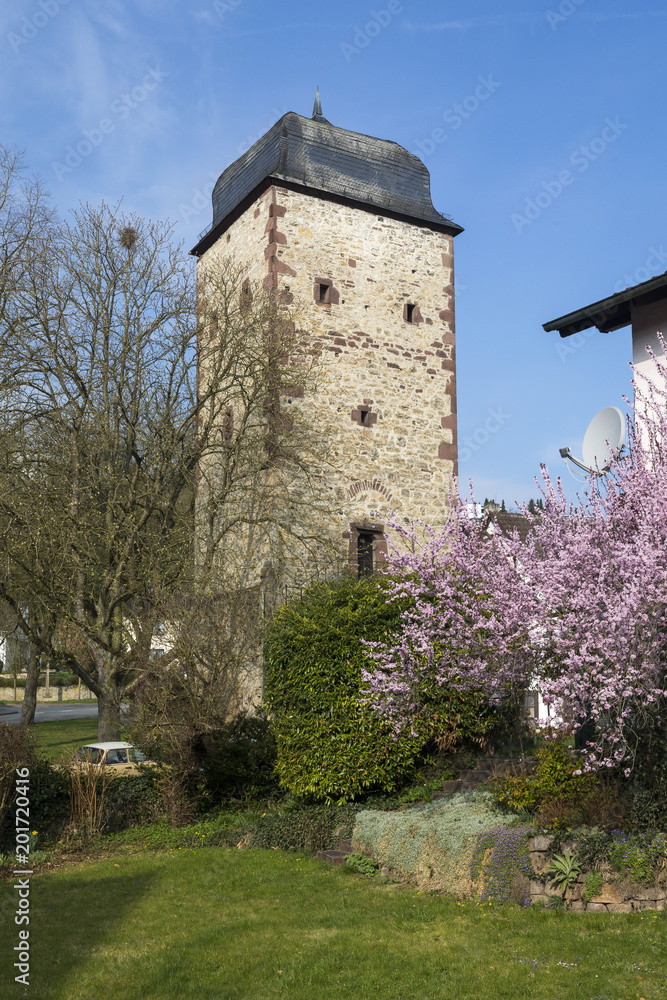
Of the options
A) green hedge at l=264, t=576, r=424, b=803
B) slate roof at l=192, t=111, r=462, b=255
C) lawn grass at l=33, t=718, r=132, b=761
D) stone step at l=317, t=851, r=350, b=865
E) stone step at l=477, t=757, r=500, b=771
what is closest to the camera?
stone step at l=317, t=851, r=350, b=865

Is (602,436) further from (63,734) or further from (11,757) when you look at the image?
(63,734)

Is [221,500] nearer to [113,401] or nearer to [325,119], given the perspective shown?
[113,401]

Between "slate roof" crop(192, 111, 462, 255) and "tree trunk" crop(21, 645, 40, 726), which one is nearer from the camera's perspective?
"slate roof" crop(192, 111, 462, 255)

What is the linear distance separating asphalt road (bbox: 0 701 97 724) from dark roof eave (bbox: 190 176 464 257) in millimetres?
18296

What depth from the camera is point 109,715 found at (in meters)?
15.7

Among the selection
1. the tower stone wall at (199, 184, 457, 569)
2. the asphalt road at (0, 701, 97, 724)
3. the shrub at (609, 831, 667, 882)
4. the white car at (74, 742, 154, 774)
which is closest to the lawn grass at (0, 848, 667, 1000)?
the shrub at (609, 831, 667, 882)

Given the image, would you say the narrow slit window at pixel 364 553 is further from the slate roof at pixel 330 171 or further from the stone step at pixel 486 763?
the slate roof at pixel 330 171

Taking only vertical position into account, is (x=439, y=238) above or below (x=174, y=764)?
above

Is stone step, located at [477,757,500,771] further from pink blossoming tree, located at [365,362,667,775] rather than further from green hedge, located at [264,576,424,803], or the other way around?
pink blossoming tree, located at [365,362,667,775]

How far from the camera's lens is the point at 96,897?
909 cm

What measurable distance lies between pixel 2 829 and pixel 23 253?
380 inches

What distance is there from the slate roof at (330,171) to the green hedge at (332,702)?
1006cm

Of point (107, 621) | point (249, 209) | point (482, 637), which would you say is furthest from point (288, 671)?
point (249, 209)

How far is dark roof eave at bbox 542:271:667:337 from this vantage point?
36.6ft
